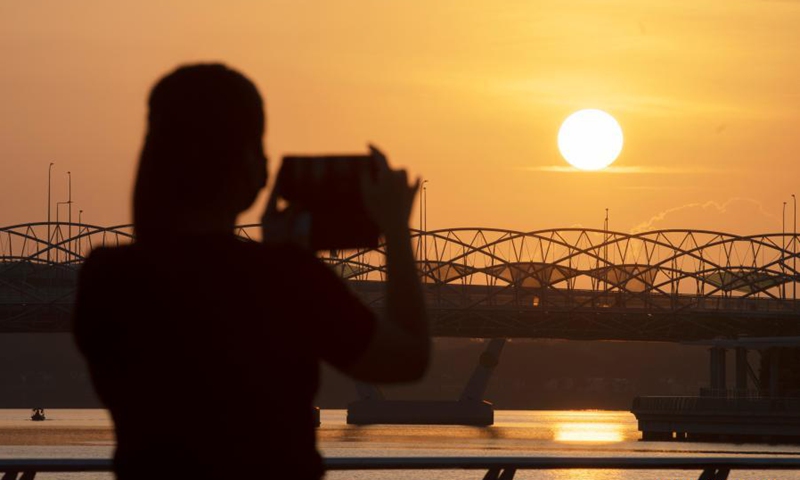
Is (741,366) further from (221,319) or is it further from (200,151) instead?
(221,319)

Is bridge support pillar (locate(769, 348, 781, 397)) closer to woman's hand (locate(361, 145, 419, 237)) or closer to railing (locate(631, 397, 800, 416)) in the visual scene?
railing (locate(631, 397, 800, 416))

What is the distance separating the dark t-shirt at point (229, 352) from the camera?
4.89 metres

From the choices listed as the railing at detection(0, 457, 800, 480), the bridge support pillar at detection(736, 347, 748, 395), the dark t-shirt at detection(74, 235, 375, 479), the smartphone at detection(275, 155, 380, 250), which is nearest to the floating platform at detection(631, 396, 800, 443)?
the bridge support pillar at detection(736, 347, 748, 395)

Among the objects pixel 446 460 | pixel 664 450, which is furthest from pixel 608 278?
pixel 446 460

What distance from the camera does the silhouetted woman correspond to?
4.90 meters

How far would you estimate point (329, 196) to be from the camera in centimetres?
521

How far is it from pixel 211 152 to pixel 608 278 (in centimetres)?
16654

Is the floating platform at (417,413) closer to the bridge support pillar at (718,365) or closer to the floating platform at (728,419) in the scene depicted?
the bridge support pillar at (718,365)

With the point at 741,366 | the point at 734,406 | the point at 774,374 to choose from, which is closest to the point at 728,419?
the point at 734,406

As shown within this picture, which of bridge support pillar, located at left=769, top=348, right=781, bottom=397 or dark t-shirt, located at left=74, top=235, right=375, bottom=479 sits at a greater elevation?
dark t-shirt, located at left=74, top=235, right=375, bottom=479

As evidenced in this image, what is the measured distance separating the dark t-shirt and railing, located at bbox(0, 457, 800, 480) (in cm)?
491

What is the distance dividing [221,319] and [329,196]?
551 millimetres

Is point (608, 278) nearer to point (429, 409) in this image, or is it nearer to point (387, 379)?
point (429, 409)

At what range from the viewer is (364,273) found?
16175 cm
